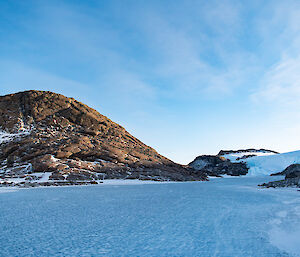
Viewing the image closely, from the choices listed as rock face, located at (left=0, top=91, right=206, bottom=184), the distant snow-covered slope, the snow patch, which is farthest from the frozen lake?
the distant snow-covered slope

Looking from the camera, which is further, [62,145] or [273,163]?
[273,163]

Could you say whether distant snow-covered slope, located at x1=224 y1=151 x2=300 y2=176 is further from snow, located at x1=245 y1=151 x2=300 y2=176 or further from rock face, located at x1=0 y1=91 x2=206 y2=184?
rock face, located at x1=0 y1=91 x2=206 y2=184

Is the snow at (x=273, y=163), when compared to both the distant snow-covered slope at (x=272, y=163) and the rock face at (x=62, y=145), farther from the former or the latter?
the rock face at (x=62, y=145)

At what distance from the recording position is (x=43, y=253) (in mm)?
8328

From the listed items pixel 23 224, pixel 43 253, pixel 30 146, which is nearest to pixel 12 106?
pixel 30 146

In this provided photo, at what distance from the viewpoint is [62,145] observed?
216ft

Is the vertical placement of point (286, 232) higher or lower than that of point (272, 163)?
lower

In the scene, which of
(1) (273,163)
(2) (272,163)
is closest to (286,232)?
(1) (273,163)

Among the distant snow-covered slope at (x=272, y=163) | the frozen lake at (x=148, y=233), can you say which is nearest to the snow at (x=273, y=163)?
the distant snow-covered slope at (x=272, y=163)

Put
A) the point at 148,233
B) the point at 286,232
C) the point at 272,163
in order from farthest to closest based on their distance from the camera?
the point at 272,163 < the point at 286,232 < the point at 148,233

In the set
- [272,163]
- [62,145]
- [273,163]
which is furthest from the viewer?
[272,163]

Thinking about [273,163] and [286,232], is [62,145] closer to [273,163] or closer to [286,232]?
[286,232]

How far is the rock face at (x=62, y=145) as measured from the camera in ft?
186

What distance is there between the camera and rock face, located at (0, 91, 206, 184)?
186 feet
